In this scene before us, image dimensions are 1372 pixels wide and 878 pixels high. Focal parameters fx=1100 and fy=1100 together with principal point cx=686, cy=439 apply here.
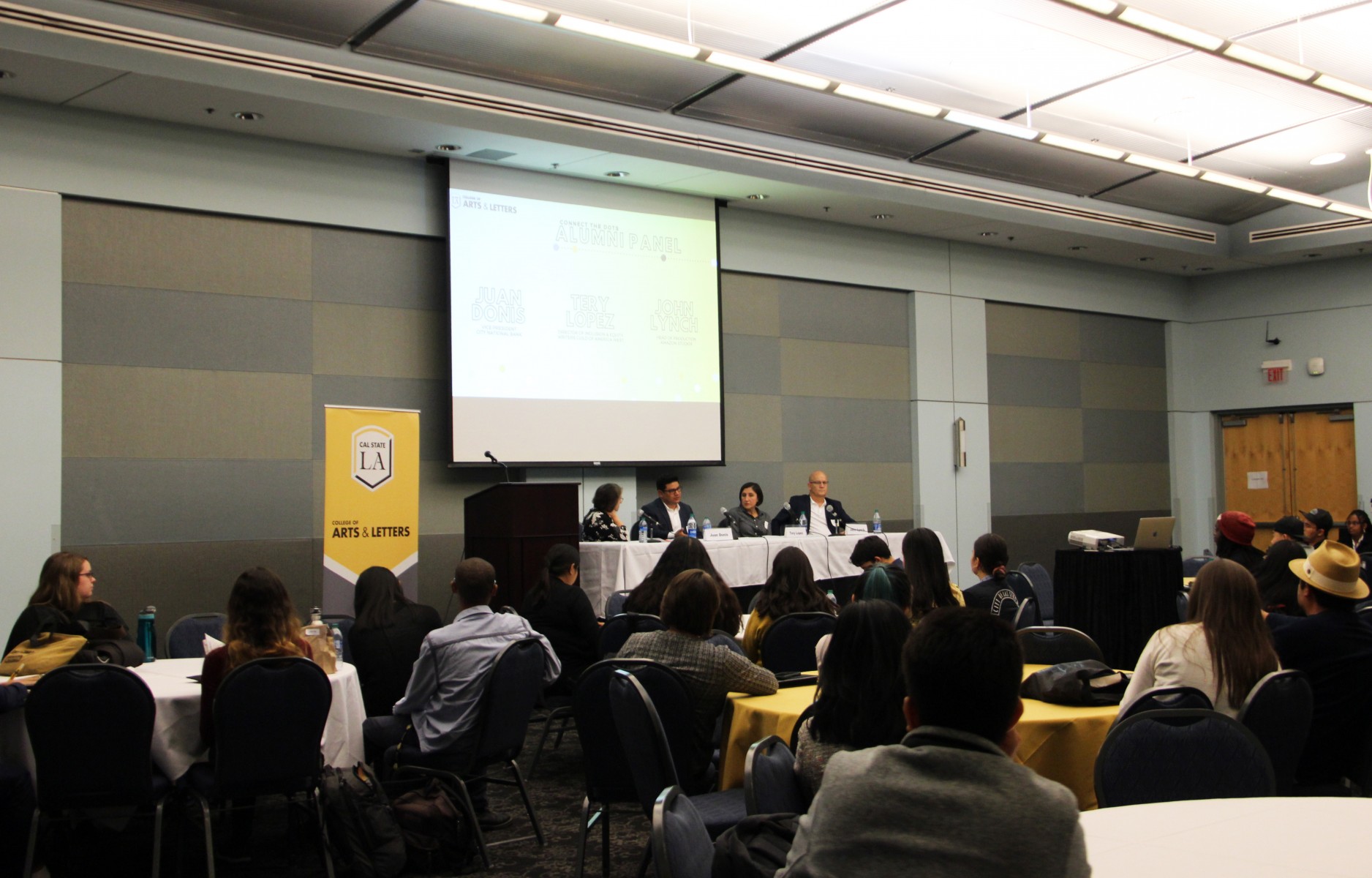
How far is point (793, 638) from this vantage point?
4.59 metres

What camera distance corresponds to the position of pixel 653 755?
3381 mm

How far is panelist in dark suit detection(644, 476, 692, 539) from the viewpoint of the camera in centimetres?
834

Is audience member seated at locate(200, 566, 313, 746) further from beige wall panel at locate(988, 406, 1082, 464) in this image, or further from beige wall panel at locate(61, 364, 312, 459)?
beige wall panel at locate(988, 406, 1082, 464)

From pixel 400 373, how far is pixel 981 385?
6.12 meters

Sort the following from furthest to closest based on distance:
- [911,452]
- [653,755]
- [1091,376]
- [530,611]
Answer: [1091,376] → [911,452] → [530,611] → [653,755]

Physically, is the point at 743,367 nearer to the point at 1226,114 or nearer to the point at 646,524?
the point at 646,524

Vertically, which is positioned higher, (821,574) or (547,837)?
(821,574)

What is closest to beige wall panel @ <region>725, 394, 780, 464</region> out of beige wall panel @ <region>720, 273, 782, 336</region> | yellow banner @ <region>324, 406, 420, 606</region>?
beige wall panel @ <region>720, 273, 782, 336</region>

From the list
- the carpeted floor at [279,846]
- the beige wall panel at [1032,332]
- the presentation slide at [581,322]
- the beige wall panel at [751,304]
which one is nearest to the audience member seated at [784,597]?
the carpeted floor at [279,846]

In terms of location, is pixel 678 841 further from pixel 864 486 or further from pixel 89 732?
pixel 864 486

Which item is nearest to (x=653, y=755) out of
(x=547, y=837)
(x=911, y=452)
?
(x=547, y=837)

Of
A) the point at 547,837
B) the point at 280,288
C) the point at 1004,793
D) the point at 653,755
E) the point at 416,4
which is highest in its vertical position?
the point at 416,4

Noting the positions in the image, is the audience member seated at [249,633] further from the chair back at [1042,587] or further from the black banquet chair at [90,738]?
the chair back at [1042,587]

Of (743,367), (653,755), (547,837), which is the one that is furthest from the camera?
(743,367)
